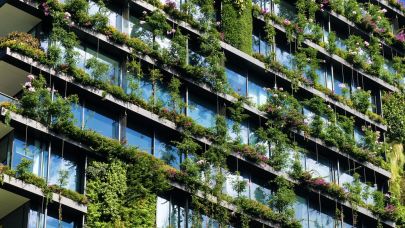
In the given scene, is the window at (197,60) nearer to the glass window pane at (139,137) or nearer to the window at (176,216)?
the glass window pane at (139,137)

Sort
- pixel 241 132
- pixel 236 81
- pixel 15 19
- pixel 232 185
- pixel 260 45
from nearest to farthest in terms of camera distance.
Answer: pixel 15 19 < pixel 232 185 < pixel 241 132 < pixel 236 81 < pixel 260 45

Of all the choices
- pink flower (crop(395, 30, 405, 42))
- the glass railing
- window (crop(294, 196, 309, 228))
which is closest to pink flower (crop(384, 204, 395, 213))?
window (crop(294, 196, 309, 228))

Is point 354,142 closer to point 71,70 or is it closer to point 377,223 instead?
point 377,223

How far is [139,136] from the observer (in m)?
53.9

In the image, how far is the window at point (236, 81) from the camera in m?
58.3

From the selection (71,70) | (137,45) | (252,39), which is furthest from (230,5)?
(71,70)

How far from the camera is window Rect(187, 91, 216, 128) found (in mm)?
56081

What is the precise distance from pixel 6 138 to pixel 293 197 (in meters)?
12.6

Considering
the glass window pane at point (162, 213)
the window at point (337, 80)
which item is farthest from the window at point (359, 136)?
the glass window pane at point (162, 213)

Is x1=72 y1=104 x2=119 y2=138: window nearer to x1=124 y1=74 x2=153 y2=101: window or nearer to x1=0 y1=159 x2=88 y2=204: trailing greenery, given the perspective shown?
x1=124 y1=74 x2=153 y2=101: window

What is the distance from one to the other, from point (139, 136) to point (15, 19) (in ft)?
21.4

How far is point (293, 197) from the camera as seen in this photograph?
186 feet

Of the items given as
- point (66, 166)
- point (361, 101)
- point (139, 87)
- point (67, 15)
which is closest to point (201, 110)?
point (139, 87)

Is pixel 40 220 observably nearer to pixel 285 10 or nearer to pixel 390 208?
pixel 390 208
